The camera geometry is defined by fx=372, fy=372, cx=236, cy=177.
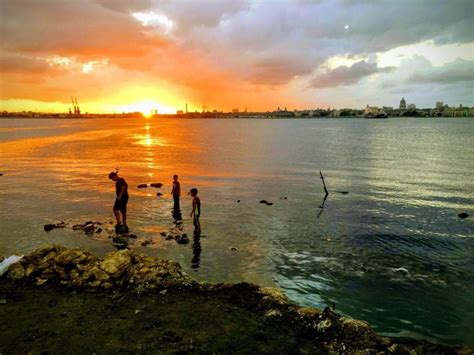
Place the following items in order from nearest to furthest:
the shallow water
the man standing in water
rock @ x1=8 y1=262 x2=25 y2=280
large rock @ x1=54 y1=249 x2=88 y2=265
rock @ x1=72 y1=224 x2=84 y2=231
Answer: rock @ x1=8 y1=262 x2=25 y2=280 → large rock @ x1=54 y1=249 x2=88 y2=265 → the shallow water → the man standing in water → rock @ x1=72 y1=224 x2=84 y2=231

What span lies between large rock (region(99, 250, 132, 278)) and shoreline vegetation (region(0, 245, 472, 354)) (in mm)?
32

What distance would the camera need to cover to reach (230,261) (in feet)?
54.4

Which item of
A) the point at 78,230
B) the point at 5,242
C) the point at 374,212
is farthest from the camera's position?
the point at 374,212

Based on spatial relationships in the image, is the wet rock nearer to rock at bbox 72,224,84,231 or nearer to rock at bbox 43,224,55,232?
rock at bbox 72,224,84,231

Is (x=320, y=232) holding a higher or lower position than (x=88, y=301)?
lower

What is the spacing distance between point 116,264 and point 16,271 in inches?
138

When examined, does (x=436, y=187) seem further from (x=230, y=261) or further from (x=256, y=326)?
(x=256, y=326)

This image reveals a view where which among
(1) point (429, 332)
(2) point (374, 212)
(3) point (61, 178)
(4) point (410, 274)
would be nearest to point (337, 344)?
(1) point (429, 332)

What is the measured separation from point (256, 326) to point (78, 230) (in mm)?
14455

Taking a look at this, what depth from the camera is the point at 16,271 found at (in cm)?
1284

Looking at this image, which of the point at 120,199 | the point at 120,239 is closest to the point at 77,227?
the point at 120,199

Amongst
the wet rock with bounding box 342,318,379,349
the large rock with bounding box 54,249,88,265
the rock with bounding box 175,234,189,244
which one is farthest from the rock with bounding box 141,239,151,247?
the wet rock with bounding box 342,318,379,349

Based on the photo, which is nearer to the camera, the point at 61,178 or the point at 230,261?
the point at 230,261

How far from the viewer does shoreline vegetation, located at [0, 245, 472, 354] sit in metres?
8.91
